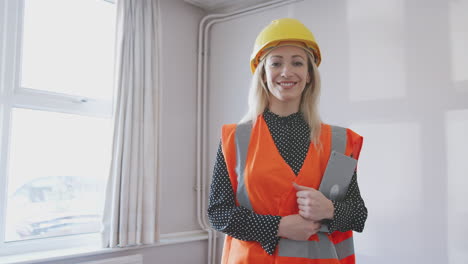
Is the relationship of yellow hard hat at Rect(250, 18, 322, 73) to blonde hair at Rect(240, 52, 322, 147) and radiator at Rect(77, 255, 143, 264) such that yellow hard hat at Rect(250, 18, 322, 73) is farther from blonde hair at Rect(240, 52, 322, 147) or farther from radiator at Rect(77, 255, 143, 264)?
radiator at Rect(77, 255, 143, 264)

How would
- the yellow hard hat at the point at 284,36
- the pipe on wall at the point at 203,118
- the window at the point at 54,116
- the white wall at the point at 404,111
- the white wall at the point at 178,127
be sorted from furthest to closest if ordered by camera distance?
the pipe on wall at the point at 203,118 → the white wall at the point at 178,127 → the window at the point at 54,116 → the white wall at the point at 404,111 → the yellow hard hat at the point at 284,36

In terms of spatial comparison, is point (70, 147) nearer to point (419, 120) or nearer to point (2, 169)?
point (2, 169)

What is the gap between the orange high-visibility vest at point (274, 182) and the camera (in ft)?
3.93

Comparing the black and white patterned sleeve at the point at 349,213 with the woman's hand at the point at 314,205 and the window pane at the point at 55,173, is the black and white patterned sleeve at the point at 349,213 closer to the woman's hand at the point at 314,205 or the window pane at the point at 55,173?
the woman's hand at the point at 314,205

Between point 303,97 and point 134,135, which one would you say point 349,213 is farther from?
point 134,135

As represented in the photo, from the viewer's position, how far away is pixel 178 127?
332cm

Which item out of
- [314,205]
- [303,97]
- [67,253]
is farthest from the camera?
[67,253]

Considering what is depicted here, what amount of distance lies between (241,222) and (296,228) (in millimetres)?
148

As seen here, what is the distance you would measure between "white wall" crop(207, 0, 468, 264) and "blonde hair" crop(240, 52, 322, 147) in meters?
1.30

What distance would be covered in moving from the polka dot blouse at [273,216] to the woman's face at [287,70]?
9 cm

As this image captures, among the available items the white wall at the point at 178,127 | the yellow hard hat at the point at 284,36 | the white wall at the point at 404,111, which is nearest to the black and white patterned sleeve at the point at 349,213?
the yellow hard hat at the point at 284,36

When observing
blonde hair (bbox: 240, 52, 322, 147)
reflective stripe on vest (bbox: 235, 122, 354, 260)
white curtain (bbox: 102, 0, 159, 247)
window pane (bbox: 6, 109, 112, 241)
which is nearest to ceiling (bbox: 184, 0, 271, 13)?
white curtain (bbox: 102, 0, 159, 247)

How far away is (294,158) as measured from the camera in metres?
1.27

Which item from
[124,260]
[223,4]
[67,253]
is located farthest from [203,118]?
[67,253]
